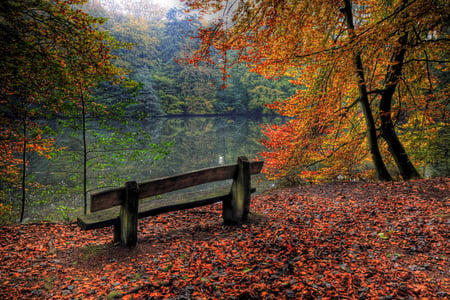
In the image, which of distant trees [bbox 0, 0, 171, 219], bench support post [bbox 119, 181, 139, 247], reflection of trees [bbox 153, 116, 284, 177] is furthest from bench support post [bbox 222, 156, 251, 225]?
reflection of trees [bbox 153, 116, 284, 177]

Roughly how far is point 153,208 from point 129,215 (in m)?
0.47

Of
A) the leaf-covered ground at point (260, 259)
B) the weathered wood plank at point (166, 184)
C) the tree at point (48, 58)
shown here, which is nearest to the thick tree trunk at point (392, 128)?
the leaf-covered ground at point (260, 259)

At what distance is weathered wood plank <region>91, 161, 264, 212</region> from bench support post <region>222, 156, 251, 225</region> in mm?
145

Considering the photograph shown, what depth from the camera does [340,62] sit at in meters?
7.52

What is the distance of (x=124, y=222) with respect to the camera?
4.12 m

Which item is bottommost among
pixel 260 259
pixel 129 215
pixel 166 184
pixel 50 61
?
pixel 260 259

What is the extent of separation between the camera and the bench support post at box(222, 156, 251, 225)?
483cm

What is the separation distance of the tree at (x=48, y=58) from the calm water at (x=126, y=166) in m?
1.22

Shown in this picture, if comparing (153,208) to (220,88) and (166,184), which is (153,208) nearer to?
(166,184)

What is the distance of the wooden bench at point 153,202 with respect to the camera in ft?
12.9

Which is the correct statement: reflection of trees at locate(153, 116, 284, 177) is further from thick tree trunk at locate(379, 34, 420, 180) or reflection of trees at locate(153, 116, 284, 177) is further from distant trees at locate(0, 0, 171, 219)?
thick tree trunk at locate(379, 34, 420, 180)

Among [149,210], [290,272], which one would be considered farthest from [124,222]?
[290,272]

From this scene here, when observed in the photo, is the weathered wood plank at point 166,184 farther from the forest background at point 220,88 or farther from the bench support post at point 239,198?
the forest background at point 220,88

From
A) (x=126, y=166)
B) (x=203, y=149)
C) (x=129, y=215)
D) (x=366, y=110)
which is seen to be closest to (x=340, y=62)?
(x=366, y=110)
